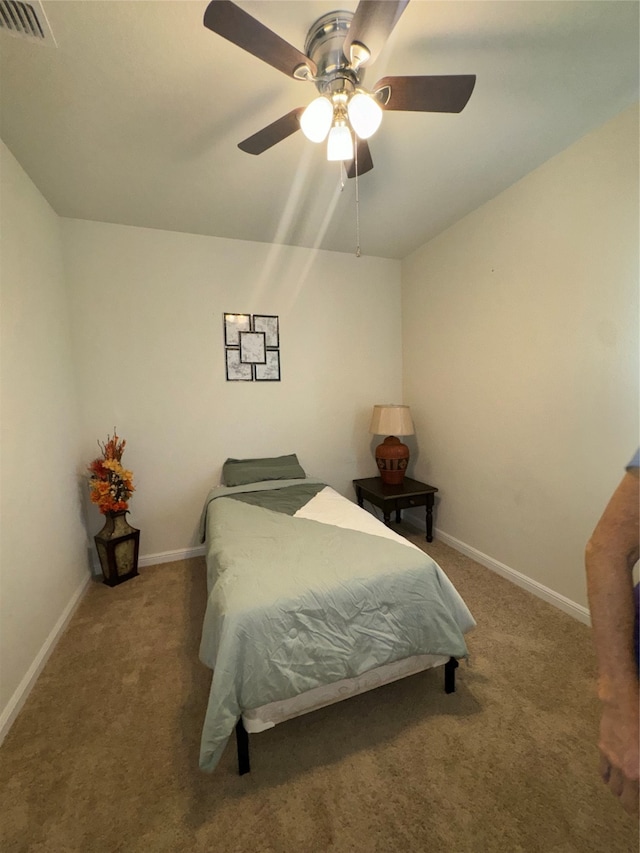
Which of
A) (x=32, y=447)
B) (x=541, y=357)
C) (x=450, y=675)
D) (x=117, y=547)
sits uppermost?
(x=541, y=357)

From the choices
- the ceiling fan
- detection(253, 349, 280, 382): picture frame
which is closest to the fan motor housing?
the ceiling fan

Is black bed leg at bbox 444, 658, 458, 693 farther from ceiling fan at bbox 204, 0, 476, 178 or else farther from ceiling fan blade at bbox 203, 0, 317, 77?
ceiling fan blade at bbox 203, 0, 317, 77

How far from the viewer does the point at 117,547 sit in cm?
253

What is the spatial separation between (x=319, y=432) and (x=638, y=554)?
2.73 metres

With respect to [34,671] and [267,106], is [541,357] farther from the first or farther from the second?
[34,671]

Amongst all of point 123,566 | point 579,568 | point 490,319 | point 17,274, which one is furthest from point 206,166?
point 579,568

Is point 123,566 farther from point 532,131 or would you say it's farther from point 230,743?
point 532,131

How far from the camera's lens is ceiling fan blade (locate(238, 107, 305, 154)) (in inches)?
52.2

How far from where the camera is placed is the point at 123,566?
102 inches

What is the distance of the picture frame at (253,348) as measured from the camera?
3.01 meters

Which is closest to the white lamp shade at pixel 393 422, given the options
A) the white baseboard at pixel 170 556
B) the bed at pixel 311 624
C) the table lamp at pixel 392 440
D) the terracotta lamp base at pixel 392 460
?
the table lamp at pixel 392 440

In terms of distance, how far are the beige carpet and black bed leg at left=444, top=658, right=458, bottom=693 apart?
0.04 m

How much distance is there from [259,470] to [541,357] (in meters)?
2.18

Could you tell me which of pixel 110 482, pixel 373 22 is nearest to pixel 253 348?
pixel 110 482
